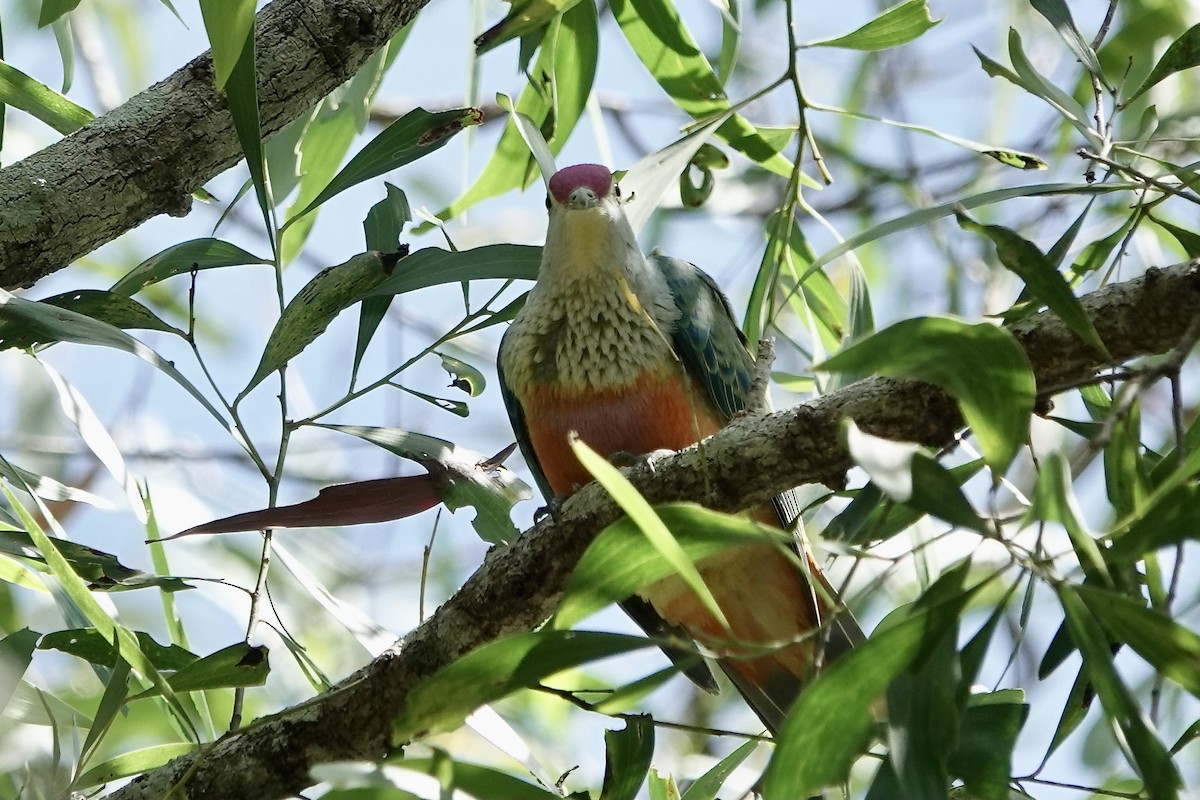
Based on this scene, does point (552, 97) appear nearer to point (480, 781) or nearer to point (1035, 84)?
point (1035, 84)

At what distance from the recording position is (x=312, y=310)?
7.11 ft

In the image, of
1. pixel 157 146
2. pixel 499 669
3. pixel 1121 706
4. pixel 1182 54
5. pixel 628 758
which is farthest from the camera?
pixel 157 146

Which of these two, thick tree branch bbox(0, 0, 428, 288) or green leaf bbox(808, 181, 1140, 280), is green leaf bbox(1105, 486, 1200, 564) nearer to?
green leaf bbox(808, 181, 1140, 280)

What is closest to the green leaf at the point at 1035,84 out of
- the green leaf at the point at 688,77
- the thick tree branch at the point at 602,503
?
the thick tree branch at the point at 602,503

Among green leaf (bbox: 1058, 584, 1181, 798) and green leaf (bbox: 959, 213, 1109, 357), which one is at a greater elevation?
green leaf (bbox: 959, 213, 1109, 357)

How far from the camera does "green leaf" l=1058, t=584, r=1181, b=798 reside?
118cm

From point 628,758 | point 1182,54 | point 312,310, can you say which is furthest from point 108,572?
point 1182,54

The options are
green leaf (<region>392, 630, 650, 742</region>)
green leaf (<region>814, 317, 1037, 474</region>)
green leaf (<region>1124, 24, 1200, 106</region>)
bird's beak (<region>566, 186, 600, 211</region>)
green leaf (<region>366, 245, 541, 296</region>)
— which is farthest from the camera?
bird's beak (<region>566, 186, 600, 211</region>)

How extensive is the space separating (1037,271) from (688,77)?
1.35 m

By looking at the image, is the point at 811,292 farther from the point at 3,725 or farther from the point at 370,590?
the point at 370,590

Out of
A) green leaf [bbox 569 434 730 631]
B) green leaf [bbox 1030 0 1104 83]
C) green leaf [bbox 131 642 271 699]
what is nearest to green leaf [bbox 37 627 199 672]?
green leaf [bbox 131 642 271 699]

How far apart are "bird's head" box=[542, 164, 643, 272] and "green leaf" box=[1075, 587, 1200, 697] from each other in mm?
1845

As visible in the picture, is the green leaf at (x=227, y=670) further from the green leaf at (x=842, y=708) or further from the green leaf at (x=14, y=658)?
the green leaf at (x=842, y=708)

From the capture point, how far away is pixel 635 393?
276 cm
